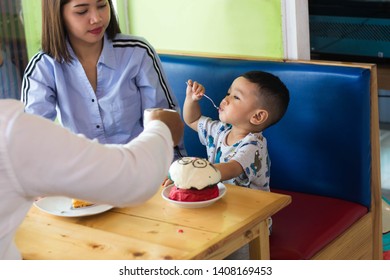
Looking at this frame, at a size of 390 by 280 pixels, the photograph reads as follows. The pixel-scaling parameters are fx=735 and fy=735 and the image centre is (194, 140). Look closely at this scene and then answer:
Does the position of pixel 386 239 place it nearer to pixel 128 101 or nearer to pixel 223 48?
pixel 223 48

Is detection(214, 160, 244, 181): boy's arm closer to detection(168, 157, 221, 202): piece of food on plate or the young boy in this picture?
the young boy

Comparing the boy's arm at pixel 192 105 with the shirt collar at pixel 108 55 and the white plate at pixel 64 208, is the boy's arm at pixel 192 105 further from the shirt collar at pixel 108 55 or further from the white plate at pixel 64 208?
the white plate at pixel 64 208

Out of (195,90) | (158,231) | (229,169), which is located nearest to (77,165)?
(158,231)

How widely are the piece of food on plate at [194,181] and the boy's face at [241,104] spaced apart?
1.36 ft

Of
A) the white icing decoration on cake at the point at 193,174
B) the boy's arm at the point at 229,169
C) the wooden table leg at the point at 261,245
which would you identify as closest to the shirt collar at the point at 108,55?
the boy's arm at the point at 229,169

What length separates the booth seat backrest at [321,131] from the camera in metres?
2.25

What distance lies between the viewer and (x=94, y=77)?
242 centimetres

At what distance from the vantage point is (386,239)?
9.29ft

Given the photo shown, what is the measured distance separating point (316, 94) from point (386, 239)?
0.82 m

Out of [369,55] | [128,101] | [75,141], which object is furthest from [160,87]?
[75,141]

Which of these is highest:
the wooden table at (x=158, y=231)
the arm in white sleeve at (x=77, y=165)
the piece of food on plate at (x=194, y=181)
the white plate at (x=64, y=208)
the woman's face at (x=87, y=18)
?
the woman's face at (x=87, y=18)

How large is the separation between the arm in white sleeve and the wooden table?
10.2 inches

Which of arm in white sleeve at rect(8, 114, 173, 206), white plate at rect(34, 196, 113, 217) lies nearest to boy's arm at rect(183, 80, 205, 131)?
white plate at rect(34, 196, 113, 217)

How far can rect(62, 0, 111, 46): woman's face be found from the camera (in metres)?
2.29
